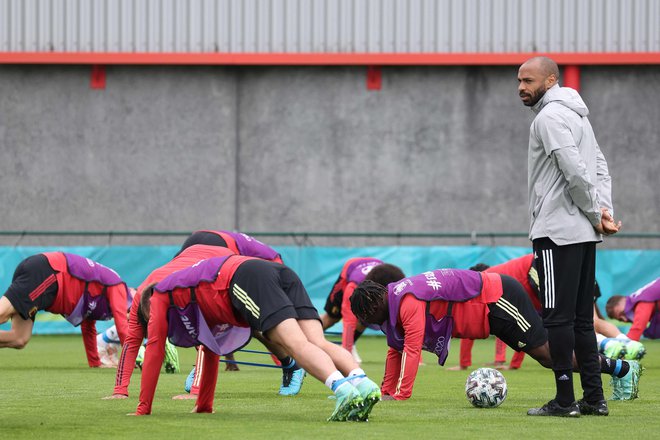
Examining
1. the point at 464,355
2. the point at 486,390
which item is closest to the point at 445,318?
the point at 486,390

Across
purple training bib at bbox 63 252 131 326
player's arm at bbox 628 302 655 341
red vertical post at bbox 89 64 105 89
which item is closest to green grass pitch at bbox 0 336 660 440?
purple training bib at bbox 63 252 131 326

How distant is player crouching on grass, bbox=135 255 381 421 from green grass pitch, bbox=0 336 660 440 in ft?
0.80

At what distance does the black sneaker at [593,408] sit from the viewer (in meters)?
8.05

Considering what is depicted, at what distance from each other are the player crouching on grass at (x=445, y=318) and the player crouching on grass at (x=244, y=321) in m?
1.65

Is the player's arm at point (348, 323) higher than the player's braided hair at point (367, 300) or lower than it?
lower

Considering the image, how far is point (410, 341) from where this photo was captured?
950 cm

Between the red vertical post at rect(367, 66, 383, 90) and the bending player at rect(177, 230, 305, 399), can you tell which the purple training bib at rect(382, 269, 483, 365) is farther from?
the red vertical post at rect(367, 66, 383, 90)

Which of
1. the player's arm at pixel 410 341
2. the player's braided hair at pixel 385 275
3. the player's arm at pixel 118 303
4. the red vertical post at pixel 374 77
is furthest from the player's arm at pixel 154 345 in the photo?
the red vertical post at pixel 374 77

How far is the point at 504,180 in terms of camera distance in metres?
24.5

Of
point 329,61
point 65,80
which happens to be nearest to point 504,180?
point 329,61

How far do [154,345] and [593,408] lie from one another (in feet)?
9.65

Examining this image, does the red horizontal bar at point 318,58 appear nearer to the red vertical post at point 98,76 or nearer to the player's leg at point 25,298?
the red vertical post at point 98,76

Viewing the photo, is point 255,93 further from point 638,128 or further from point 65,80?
point 638,128

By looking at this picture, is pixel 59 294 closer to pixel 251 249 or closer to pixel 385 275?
pixel 251 249
